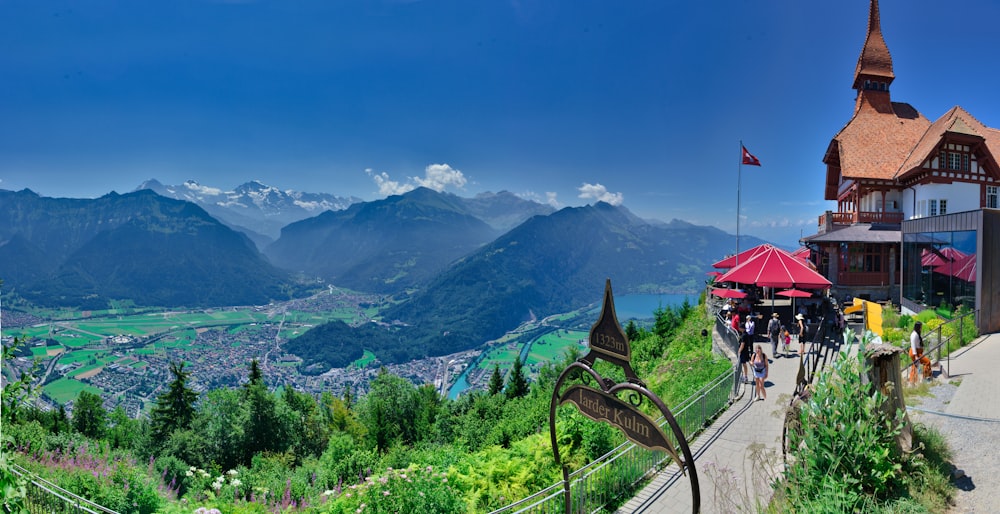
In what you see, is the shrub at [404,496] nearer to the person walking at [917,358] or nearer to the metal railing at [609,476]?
the metal railing at [609,476]

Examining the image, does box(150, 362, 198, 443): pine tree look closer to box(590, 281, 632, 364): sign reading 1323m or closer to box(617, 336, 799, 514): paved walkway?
box(617, 336, 799, 514): paved walkway

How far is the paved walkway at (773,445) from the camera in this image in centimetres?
651

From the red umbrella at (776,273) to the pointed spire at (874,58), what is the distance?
26.3 metres

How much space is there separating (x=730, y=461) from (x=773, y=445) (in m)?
1.18

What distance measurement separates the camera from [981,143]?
25.0 metres

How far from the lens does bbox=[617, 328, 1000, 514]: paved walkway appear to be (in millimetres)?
6512

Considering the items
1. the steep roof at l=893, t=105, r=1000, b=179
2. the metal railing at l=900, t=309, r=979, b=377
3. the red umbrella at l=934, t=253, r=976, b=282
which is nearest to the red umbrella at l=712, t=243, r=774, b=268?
the red umbrella at l=934, t=253, r=976, b=282

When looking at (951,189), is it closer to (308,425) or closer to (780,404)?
(780,404)

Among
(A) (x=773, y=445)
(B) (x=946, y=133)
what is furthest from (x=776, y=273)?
(B) (x=946, y=133)

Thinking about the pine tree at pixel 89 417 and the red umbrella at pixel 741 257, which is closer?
the red umbrella at pixel 741 257

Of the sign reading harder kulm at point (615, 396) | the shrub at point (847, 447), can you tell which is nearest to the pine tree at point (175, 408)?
the sign reading harder kulm at point (615, 396)

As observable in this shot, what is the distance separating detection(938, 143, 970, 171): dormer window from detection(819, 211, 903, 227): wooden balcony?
10.9ft

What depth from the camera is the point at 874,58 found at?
33.8 m

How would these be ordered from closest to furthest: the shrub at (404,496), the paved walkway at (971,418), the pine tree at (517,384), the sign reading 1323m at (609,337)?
the sign reading 1323m at (609,337)
the paved walkway at (971,418)
the shrub at (404,496)
the pine tree at (517,384)
